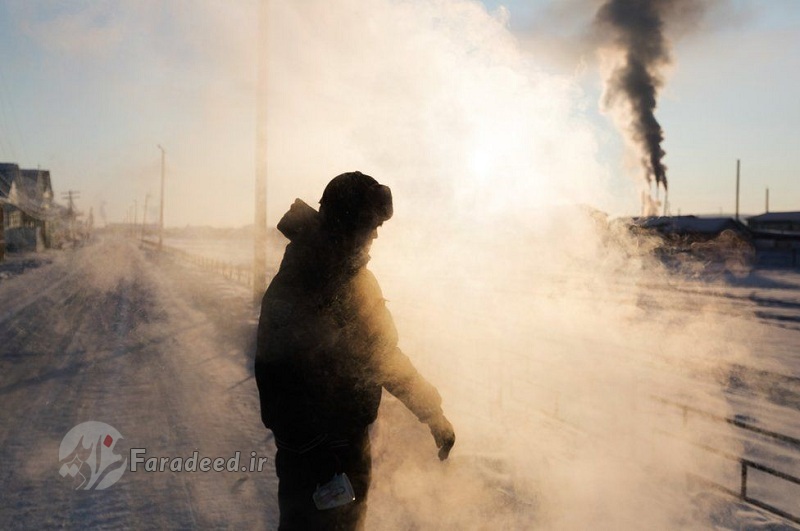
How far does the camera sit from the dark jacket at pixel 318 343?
1.75 m

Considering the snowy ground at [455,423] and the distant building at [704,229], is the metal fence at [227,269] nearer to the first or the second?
the snowy ground at [455,423]

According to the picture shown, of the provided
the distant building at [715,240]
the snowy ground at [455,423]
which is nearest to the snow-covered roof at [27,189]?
the snowy ground at [455,423]

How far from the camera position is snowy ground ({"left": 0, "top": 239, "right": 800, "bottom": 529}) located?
3961 millimetres

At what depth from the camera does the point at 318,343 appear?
179 cm

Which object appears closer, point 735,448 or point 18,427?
point 18,427

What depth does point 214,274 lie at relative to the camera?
2598cm

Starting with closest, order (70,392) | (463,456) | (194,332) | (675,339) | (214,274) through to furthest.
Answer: (463,456) → (70,392) → (194,332) → (675,339) → (214,274)

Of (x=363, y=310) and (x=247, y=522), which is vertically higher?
(x=363, y=310)

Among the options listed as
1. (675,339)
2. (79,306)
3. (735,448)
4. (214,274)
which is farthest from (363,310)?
(214,274)

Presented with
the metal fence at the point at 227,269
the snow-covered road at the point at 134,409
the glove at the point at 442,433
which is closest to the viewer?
the glove at the point at 442,433

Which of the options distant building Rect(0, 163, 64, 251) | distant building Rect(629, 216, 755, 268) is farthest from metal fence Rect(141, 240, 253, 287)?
distant building Rect(629, 216, 755, 268)

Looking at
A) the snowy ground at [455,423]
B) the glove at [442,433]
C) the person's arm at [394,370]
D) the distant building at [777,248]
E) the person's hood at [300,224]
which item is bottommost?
the snowy ground at [455,423]

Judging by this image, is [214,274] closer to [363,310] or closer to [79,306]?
[79,306]

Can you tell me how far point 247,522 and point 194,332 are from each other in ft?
25.2
